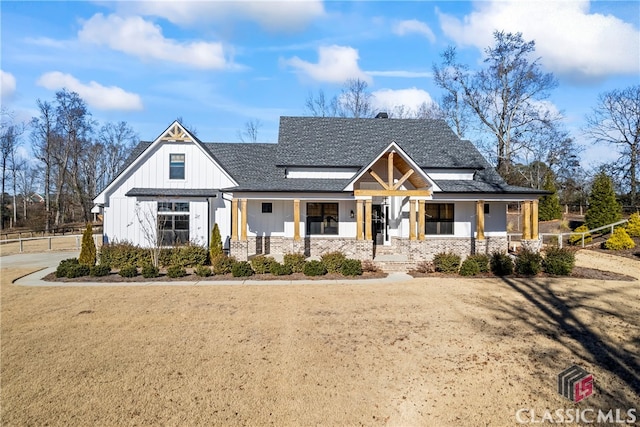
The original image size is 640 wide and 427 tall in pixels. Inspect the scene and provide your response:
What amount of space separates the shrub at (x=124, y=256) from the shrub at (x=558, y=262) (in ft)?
53.3

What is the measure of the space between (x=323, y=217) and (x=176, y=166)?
8272 mm

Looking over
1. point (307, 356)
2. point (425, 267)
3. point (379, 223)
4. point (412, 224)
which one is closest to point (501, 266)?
point (425, 267)

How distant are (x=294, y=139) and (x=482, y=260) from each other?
40.1 feet

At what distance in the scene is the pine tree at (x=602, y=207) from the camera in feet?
78.4

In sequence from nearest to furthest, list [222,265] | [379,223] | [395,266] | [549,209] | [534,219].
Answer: [222,265], [395,266], [534,219], [379,223], [549,209]

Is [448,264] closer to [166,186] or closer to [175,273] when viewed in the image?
[175,273]

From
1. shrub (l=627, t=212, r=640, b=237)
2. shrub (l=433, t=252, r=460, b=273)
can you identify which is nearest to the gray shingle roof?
shrub (l=433, t=252, r=460, b=273)

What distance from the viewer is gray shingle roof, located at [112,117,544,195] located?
1864cm

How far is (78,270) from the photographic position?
1353 centimetres

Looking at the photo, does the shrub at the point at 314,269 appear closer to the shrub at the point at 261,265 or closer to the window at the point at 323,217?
the shrub at the point at 261,265

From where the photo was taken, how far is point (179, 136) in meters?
19.0

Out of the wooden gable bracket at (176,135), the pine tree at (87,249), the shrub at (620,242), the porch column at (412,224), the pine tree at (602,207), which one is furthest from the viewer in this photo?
the pine tree at (602,207)

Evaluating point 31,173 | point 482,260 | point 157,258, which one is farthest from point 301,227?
point 31,173

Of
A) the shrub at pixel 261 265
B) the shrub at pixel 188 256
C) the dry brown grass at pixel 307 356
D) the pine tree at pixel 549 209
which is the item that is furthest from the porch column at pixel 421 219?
the pine tree at pixel 549 209
